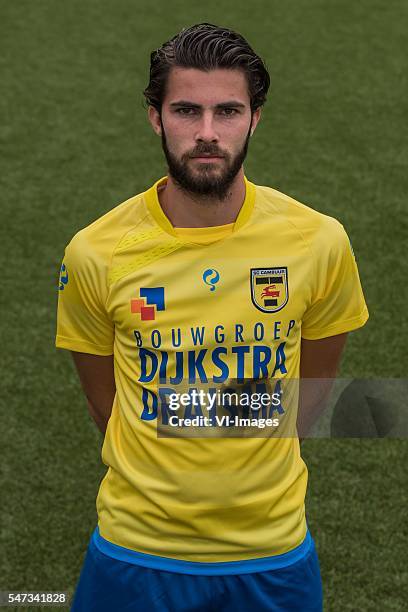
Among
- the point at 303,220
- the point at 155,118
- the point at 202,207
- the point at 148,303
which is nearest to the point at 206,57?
the point at 155,118

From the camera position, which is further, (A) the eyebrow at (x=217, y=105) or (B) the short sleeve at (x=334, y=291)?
(B) the short sleeve at (x=334, y=291)

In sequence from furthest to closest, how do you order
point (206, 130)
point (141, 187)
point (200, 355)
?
point (141, 187) → point (200, 355) → point (206, 130)

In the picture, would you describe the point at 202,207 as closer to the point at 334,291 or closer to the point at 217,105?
the point at 217,105

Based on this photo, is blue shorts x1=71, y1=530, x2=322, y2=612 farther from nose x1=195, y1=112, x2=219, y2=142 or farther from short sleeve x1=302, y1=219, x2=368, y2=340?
nose x1=195, y1=112, x2=219, y2=142

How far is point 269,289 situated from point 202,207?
0.27 m

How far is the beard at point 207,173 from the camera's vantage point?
2.53m

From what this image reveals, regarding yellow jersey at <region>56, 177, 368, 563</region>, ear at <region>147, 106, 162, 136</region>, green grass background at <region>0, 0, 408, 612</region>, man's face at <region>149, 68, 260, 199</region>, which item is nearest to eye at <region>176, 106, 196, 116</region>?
man's face at <region>149, 68, 260, 199</region>

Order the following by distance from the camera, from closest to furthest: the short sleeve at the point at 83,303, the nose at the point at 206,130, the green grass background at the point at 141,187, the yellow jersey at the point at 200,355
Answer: the nose at the point at 206,130
the yellow jersey at the point at 200,355
the short sleeve at the point at 83,303
the green grass background at the point at 141,187

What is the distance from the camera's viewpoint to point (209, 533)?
2631 millimetres

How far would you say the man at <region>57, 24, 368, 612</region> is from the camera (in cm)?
257

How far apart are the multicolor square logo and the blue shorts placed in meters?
0.62

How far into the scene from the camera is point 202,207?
104 inches

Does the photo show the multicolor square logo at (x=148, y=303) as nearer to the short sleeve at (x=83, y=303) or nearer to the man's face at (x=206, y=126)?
the short sleeve at (x=83, y=303)

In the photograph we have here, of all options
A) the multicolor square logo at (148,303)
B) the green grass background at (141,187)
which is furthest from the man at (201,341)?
the green grass background at (141,187)
